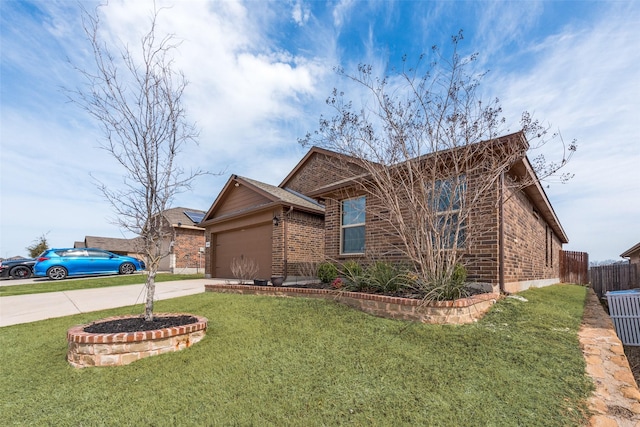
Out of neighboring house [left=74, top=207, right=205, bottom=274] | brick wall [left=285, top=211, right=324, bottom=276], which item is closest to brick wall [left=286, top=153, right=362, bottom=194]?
brick wall [left=285, top=211, right=324, bottom=276]

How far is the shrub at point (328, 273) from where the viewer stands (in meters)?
7.73

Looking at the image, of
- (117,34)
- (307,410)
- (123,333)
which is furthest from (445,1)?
(123,333)

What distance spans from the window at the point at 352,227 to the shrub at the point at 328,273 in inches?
51.9

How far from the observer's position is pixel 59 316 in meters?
6.32

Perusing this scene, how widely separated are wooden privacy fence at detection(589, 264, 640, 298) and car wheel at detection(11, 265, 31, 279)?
92.8 feet

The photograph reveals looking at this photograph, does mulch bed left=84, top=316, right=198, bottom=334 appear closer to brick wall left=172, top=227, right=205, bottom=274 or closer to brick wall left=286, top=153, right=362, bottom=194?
brick wall left=286, top=153, right=362, bottom=194

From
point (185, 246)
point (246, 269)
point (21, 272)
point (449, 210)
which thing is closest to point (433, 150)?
point (449, 210)

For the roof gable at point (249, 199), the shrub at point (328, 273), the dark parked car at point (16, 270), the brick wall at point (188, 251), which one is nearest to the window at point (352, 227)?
the shrub at point (328, 273)

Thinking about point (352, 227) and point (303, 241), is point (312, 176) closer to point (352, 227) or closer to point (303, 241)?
point (303, 241)

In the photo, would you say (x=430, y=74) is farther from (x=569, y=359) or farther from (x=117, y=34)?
(x=117, y=34)

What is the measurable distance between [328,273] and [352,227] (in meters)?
1.91

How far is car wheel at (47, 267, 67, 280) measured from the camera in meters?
14.1

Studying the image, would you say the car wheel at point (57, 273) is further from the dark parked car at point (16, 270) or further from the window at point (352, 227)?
the window at point (352, 227)

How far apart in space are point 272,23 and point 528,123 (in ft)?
20.6
